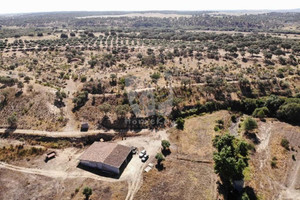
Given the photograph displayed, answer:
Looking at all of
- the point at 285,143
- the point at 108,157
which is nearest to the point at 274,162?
the point at 285,143

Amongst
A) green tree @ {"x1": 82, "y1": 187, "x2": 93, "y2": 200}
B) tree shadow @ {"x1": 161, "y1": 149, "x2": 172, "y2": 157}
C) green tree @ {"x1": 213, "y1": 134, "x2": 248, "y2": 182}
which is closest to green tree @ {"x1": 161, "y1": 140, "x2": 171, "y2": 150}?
tree shadow @ {"x1": 161, "y1": 149, "x2": 172, "y2": 157}

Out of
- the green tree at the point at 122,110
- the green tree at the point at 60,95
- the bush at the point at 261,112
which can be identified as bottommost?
the bush at the point at 261,112

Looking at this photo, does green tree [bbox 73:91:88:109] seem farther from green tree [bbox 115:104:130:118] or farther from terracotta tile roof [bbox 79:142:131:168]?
terracotta tile roof [bbox 79:142:131:168]

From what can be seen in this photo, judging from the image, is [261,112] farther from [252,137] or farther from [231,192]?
[231,192]

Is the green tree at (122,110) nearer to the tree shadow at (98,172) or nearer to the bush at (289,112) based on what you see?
the tree shadow at (98,172)

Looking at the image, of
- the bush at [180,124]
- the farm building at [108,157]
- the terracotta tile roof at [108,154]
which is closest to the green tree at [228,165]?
the bush at [180,124]

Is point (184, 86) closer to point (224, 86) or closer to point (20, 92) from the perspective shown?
point (224, 86)

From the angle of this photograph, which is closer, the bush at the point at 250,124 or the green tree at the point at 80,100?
the bush at the point at 250,124
